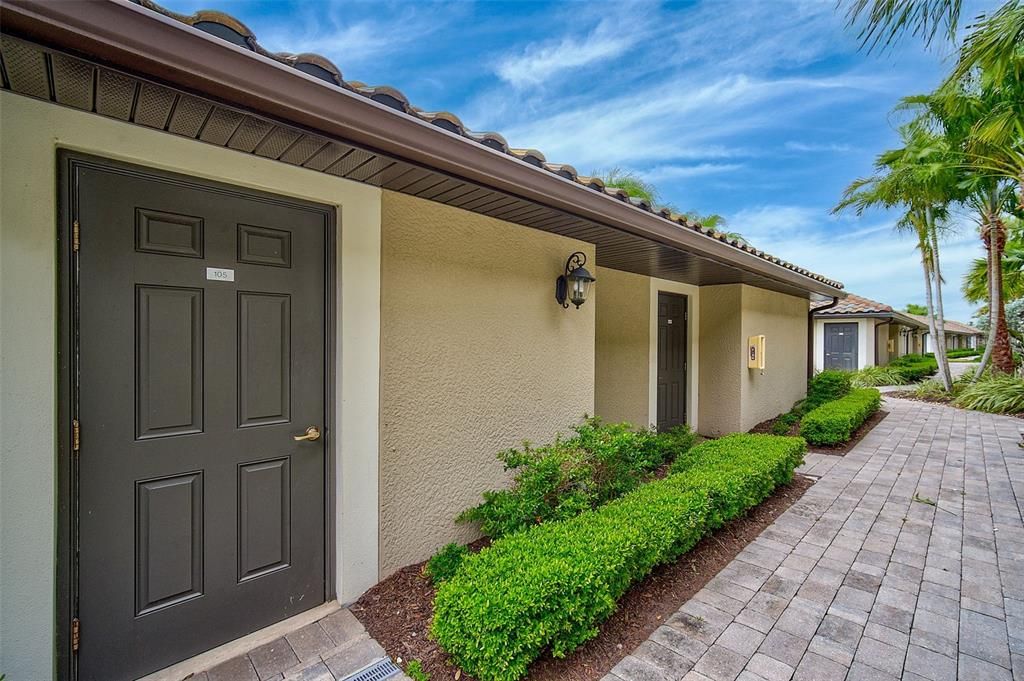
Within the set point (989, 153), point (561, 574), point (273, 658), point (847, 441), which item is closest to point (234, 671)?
point (273, 658)

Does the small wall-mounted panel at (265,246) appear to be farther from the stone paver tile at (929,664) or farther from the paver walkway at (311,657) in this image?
the stone paver tile at (929,664)

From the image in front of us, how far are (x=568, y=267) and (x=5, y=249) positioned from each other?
12.5 ft

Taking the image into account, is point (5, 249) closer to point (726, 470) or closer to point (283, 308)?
point (283, 308)

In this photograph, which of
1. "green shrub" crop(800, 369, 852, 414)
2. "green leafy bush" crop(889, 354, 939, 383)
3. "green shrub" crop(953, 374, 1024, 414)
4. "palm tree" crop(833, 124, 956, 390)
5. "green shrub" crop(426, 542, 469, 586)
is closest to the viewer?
"green shrub" crop(426, 542, 469, 586)

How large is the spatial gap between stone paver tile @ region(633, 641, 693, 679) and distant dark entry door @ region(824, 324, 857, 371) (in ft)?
65.7

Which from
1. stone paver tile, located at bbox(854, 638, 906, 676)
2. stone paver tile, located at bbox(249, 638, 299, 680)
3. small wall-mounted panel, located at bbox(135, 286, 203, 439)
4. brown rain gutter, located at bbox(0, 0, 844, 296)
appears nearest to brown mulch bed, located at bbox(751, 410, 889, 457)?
stone paver tile, located at bbox(854, 638, 906, 676)

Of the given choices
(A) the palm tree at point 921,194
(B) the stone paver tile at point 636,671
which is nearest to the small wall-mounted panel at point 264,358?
(B) the stone paver tile at point 636,671

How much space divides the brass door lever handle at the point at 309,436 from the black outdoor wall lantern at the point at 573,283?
8.32 feet

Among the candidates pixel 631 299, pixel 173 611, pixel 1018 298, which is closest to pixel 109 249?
pixel 173 611

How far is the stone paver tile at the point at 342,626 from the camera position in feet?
8.32

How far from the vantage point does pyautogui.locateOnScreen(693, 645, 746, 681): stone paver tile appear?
217 cm

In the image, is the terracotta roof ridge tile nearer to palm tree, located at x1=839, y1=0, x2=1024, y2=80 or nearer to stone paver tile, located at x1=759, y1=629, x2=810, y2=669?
palm tree, located at x1=839, y1=0, x2=1024, y2=80

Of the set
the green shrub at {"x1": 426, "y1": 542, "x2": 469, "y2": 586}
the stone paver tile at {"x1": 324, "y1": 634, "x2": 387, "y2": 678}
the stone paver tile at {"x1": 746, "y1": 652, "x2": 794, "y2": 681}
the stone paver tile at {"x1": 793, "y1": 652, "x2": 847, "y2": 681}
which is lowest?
the stone paver tile at {"x1": 324, "y1": 634, "x2": 387, "y2": 678}

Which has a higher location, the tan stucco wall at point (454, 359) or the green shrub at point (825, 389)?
the tan stucco wall at point (454, 359)
